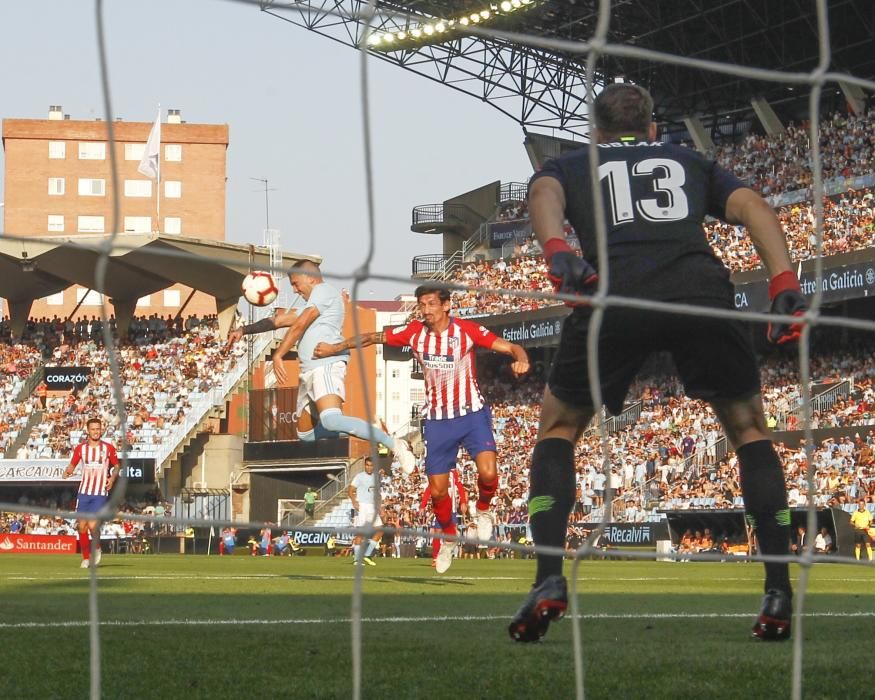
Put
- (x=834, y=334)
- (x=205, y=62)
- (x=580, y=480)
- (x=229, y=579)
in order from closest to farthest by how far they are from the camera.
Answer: (x=205, y=62), (x=229, y=579), (x=580, y=480), (x=834, y=334)

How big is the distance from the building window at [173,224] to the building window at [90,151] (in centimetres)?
951

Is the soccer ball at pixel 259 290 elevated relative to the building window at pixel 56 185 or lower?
lower

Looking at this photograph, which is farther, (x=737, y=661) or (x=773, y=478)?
(x=773, y=478)

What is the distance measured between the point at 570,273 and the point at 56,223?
54.0 metres

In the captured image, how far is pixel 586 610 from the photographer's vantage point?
697 centimetres

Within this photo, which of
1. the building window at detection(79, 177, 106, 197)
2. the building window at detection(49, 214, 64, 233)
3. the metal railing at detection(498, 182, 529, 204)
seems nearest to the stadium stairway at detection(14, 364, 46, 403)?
the metal railing at detection(498, 182, 529, 204)

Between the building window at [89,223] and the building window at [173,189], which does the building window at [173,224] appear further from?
the building window at [89,223]

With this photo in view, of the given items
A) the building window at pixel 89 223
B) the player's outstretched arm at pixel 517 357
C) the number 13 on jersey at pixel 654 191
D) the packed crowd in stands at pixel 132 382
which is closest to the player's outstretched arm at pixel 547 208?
the number 13 on jersey at pixel 654 191

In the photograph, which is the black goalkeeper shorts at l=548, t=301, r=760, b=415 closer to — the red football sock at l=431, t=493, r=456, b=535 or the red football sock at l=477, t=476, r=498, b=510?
the red football sock at l=431, t=493, r=456, b=535

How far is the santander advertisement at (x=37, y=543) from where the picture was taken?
27.9 metres

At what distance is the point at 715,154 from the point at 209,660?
1202 inches

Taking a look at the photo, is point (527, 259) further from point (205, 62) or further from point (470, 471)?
point (205, 62)

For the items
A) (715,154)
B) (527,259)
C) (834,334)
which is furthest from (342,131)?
(715,154)

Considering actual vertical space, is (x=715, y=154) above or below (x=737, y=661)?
above
